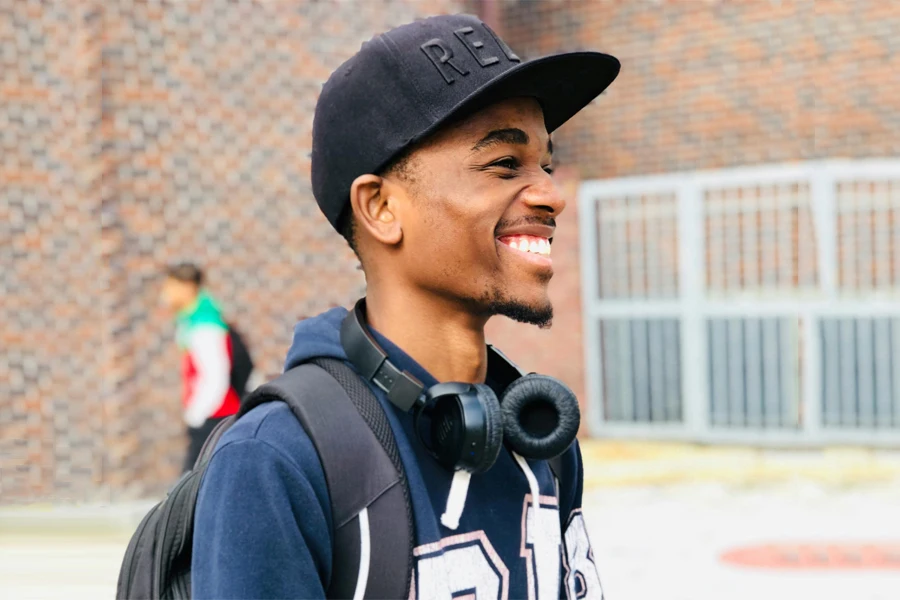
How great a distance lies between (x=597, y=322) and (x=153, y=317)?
556cm

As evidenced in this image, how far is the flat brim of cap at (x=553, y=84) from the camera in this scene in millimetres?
1600

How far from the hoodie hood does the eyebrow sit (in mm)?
406

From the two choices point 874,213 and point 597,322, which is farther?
point 597,322

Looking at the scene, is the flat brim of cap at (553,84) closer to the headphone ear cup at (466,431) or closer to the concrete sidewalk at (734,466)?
the headphone ear cup at (466,431)

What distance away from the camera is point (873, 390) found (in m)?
10.8

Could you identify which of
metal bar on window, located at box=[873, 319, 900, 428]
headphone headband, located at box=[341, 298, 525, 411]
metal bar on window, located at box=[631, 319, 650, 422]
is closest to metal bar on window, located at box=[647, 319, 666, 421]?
metal bar on window, located at box=[631, 319, 650, 422]

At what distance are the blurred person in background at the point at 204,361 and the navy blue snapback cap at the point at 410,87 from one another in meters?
4.84

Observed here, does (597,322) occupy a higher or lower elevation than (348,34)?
lower

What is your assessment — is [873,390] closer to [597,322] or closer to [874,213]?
[874,213]

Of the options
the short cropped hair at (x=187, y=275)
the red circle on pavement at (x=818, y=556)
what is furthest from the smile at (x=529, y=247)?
the red circle on pavement at (x=818, y=556)

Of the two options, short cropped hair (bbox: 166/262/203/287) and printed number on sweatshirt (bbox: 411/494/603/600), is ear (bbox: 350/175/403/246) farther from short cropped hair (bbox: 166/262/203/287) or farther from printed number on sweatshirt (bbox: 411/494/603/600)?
short cropped hair (bbox: 166/262/203/287)

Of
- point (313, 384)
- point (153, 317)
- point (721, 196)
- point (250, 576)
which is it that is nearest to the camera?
point (250, 576)

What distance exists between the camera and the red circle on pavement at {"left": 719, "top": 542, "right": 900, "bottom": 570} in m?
6.80

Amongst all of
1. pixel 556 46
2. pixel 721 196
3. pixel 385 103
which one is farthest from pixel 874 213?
pixel 385 103
